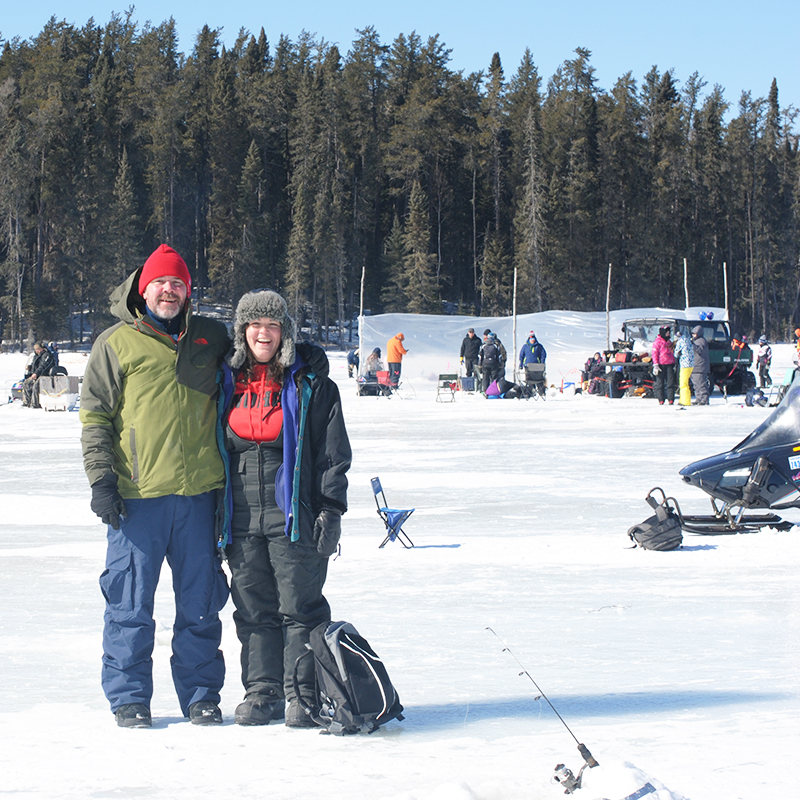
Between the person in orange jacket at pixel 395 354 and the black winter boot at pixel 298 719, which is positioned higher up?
the person in orange jacket at pixel 395 354

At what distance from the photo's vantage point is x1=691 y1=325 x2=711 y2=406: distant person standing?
19.1 metres

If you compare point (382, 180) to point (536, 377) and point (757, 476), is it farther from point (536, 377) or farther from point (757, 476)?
point (757, 476)

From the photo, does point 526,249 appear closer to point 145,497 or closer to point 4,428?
point 4,428

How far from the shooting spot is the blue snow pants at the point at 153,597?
3225 millimetres

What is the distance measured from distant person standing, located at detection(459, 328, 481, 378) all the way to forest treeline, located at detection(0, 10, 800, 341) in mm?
31048

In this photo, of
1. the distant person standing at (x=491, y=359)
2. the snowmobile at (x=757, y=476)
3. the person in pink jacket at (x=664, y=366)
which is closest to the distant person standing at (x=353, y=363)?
the distant person standing at (x=491, y=359)

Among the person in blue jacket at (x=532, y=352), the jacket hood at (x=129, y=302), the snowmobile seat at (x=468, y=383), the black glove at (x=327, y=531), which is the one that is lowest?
the black glove at (x=327, y=531)

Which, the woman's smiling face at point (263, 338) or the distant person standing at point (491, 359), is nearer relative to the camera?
the woman's smiling face at point (263, 338)

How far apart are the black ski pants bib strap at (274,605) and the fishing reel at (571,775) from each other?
944 mm

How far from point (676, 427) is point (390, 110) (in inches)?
2022

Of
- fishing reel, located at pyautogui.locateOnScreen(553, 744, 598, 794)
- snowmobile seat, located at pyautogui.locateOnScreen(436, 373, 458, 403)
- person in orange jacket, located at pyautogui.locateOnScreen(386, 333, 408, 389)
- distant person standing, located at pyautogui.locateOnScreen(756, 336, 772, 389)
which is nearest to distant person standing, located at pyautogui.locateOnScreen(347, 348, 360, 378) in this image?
person in orange jacket, located at pyautogui.locateOnScreen(386, 333, 408, 389)

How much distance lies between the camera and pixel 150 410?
10.7 feet

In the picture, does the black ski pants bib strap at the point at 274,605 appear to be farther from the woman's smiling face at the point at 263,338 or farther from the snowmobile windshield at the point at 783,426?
the snowmobile windshield at the point at 783,426

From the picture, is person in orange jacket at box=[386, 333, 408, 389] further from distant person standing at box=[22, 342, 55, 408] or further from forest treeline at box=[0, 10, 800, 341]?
forest treeline at box=[0, 10, 800, 341]
